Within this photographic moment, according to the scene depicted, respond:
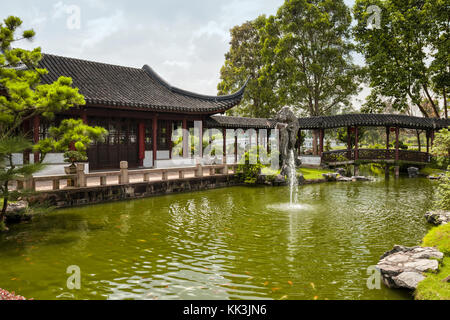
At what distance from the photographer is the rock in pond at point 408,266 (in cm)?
486

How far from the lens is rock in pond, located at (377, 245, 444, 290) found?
486cm

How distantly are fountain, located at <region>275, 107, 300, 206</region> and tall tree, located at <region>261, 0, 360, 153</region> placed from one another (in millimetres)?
11128

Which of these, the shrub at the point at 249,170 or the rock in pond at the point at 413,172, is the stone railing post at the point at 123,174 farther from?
the rock in pond at the point at 413,172

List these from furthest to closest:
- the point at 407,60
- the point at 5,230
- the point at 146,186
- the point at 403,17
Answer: the point at 407,60
the point at 403,17
the point at 146,186
the point at 5,230

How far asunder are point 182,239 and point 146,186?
20.3 feet

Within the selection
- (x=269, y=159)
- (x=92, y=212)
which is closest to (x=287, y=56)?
(x=269, y=159)

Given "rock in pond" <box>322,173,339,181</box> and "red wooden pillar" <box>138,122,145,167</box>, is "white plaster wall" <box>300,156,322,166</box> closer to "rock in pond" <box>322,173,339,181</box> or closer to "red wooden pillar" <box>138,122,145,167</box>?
"rock in pond" <box>322,173,339,181</box>

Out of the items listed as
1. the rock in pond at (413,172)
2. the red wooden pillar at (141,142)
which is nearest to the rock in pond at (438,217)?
the red wooden pillar at (141,142)

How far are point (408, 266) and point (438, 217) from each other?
14.0 ft

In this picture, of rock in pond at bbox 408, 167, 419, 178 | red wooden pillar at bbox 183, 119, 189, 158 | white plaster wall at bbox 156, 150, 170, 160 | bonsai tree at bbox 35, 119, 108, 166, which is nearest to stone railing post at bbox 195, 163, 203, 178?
red wooden pillar at bbox 183, 119, 189, 158

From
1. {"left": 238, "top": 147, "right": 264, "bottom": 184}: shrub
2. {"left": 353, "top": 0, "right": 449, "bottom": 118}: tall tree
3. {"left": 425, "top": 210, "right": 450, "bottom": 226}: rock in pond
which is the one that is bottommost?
{"left": 425, "top": 210, "right": 450, "bottom": 226}: rock in pond

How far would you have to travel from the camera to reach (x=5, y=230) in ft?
26.7

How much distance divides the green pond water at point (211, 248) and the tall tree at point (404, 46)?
16.7 metres

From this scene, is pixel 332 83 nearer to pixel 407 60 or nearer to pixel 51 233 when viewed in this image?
pixel 407 60
